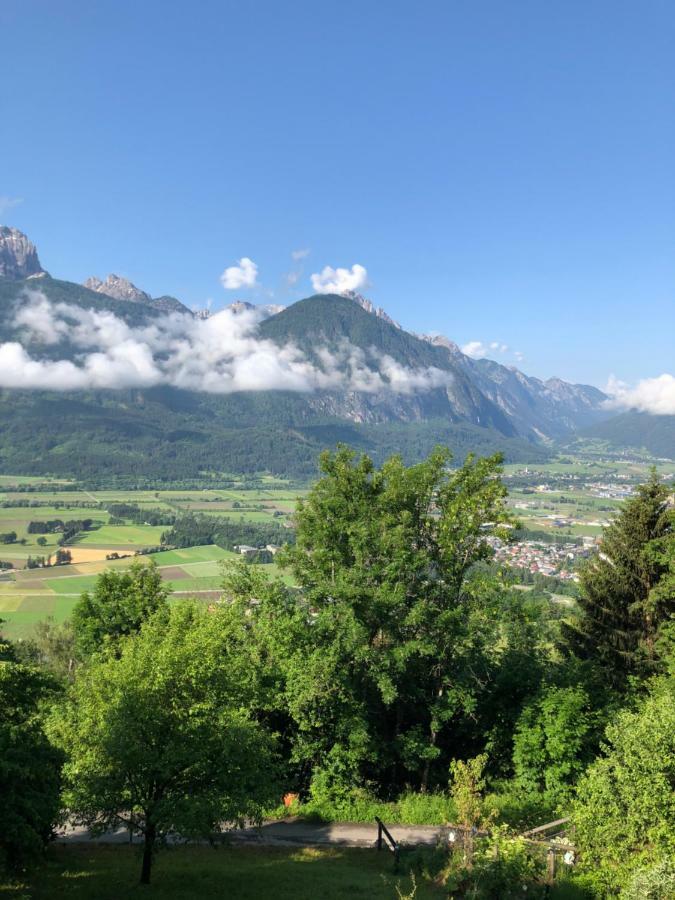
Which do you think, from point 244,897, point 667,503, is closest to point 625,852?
point 244,897

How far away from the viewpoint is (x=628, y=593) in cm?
2602

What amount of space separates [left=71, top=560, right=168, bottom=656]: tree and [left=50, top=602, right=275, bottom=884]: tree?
18674mm

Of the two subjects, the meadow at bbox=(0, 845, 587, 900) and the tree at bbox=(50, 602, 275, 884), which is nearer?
the tree at bbox=(50, 602, 275, 884)

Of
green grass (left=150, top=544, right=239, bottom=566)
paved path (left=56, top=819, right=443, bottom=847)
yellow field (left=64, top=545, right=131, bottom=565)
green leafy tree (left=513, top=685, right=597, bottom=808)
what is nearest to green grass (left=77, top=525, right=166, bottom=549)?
yellow field (left=64, top=545, right=131, bottom=565)

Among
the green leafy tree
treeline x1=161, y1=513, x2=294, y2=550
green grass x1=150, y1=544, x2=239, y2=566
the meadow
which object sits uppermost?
the green leafy tree

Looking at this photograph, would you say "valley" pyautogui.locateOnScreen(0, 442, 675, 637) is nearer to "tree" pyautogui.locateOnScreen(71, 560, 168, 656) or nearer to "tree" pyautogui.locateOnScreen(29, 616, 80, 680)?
"tree" pyautogui.locateOnScreen(29, 616, 80, 680)

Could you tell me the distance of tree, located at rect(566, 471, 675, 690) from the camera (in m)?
24.5

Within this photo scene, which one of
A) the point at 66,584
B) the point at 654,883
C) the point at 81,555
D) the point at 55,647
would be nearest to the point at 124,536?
the point at 81,555

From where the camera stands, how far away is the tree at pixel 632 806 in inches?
398

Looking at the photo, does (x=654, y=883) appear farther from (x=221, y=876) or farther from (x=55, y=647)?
(x=55, y=647)

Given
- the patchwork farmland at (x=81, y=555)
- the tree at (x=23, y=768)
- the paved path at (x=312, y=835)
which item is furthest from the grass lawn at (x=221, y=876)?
the patchwork farmland at (x=81, y=555)

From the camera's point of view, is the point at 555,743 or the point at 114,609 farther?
the point at 114,609

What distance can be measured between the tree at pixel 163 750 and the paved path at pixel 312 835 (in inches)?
219

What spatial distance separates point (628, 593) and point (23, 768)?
82.4ft
